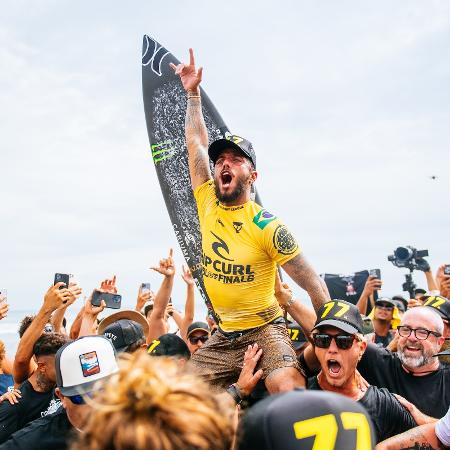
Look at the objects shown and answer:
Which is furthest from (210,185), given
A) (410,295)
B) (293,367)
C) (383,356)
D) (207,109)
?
(410,295)

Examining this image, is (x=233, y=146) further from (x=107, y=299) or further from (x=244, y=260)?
(x=107, y=299)

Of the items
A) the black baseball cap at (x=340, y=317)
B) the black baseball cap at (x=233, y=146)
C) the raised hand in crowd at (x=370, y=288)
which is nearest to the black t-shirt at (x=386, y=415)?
the black baseball cap at (x=340, y=317)

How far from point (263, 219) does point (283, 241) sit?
238 millimetres

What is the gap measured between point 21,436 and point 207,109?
4.94 metres

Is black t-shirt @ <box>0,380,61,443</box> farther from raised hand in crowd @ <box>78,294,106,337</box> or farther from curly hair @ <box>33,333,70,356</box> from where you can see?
raised hand in crowd @ <box>78,294,106,337</box>

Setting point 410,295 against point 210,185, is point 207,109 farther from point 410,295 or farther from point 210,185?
point 410,295

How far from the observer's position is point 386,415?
3328mm

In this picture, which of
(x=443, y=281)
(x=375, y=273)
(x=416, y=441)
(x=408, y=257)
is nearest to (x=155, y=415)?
(x=416, y=441)

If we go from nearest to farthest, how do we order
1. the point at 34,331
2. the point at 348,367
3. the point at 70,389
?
the point at 70,389 < the point at 348,367 < the point at 34,331

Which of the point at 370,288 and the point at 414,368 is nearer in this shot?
the point at 414,368

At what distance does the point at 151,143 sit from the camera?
6793 millimetres

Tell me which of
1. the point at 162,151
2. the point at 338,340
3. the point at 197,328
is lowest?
the point at 197,328

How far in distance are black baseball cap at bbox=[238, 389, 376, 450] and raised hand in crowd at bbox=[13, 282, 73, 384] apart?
311cm

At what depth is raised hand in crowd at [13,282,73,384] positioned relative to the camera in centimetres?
414
